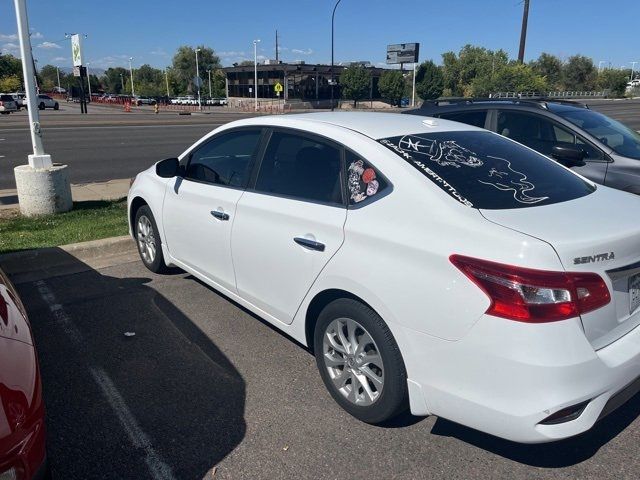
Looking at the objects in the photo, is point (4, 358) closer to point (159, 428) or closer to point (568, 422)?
point (159, 428)

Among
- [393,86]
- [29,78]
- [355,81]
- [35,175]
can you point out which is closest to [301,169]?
[35,175]

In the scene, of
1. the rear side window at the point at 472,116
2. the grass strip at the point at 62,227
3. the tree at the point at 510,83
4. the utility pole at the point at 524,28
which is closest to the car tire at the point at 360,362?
the grass strip at the point at 62,227

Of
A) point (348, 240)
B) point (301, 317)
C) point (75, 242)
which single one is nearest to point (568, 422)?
point (348, 240)

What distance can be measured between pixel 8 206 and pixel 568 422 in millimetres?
8043

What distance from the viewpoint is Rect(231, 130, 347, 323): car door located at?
121 inches

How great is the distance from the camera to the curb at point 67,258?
536cm

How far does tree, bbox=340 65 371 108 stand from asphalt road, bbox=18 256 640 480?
7016 centimetres

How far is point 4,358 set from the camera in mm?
2174

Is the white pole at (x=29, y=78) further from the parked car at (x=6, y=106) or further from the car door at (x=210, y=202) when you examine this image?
the parked car at (x=6, y=106)

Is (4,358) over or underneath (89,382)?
over

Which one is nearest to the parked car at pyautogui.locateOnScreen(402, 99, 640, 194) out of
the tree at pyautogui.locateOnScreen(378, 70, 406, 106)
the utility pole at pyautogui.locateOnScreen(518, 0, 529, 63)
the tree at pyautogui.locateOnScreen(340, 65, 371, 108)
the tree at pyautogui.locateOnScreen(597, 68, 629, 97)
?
the utility pole at pyautogui.locateOnScreen(518, 0, 529, 63)

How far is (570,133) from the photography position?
630 centimetres

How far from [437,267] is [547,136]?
4.81 metres

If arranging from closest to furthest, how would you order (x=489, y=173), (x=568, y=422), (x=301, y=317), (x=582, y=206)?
1. (x=568, y=422)
2. (x=582, y=206)
3. (x=489, y=173)
4. (x=301, y=317)
